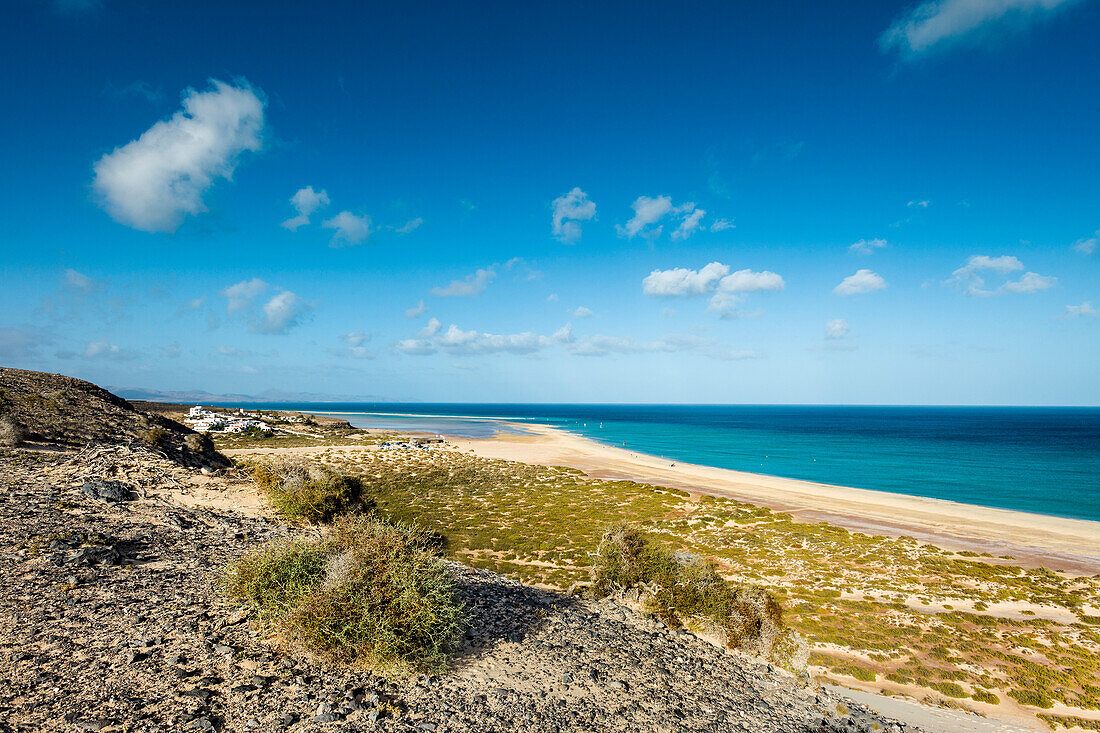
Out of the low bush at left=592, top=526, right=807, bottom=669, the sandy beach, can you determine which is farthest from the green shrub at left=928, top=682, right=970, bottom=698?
the sandy beach

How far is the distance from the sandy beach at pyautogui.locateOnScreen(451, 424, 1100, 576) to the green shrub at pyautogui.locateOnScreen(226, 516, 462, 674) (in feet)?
96.8

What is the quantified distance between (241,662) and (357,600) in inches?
74.3

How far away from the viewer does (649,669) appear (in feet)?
33.2

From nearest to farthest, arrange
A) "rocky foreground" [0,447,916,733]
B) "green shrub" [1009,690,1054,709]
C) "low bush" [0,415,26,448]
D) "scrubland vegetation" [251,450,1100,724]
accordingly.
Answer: "rocky foreground" [0,447,916,733] → "green shrub" [1009,690,1054,709] → "scrubland vegetation" [251,450,1100,724] → "low bush" [0,415,26,448]

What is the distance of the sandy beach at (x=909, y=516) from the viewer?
2569 centimetres

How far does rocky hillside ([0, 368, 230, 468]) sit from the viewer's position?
19097 mm

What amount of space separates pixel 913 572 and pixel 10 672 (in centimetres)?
2848

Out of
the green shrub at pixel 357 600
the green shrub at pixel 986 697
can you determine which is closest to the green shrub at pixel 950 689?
the green shrub at pixel 986 697

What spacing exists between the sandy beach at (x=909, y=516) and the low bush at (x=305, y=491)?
2902 cm

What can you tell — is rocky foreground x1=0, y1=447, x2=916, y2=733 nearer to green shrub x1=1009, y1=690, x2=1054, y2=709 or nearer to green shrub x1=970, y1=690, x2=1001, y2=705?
green shrub x1=970, y1=690, x2=1001, y2=705

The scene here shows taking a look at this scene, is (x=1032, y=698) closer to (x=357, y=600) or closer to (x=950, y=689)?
(x=950, y=689)

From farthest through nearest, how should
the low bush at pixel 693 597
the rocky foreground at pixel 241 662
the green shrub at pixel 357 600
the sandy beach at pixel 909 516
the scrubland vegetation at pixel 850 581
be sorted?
the sandy beach at pixel 909 516 < the scrubland vegetation at pixel 850 581 < the low bush at pixel 693 597 < the green shrub at pixel 357 600 < the rocky foreground at pixel 241 662

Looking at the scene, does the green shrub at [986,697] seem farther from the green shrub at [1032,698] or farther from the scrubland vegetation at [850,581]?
the green shrub at [1032,698]

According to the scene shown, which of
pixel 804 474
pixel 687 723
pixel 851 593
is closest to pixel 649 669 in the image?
pixel 687 723
